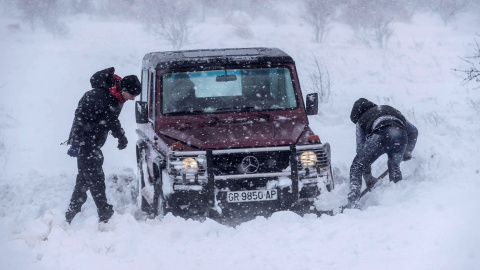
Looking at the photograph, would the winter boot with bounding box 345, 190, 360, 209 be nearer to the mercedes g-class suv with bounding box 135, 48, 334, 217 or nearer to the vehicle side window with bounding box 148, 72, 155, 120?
the mercedes g-class suv with bounding box 135, 48, 334, 217

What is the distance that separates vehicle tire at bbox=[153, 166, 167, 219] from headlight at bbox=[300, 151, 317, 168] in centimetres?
155

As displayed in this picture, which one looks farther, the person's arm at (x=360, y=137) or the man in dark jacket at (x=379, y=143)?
the person's arm at (x=360, y=137)

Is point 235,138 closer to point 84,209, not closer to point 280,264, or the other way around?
point 280,264

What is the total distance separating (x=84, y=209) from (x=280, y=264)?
141 inches

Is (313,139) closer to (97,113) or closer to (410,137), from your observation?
(410,137)

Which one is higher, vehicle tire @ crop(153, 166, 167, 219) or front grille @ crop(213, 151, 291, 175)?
front grille @ crop(213, 151, 291, 175)

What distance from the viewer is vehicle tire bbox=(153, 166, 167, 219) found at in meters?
5.75

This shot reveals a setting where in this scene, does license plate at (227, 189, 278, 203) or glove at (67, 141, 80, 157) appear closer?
license plate at (227, 189, 278, 203)

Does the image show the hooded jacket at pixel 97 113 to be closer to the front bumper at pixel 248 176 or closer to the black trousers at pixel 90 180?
the black trousers at pixel 90 180

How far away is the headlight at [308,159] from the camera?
5.66 meters

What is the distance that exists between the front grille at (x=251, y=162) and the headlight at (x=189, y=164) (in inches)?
7.8

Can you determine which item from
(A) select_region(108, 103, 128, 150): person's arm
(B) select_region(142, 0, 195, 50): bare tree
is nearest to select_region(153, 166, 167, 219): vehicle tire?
(A) select_region(108, 103, 128, 150): person's arm

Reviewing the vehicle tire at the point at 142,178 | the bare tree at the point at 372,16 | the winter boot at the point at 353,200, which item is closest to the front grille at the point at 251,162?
the winter boot at the point at 353,200

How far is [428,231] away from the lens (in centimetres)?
469
